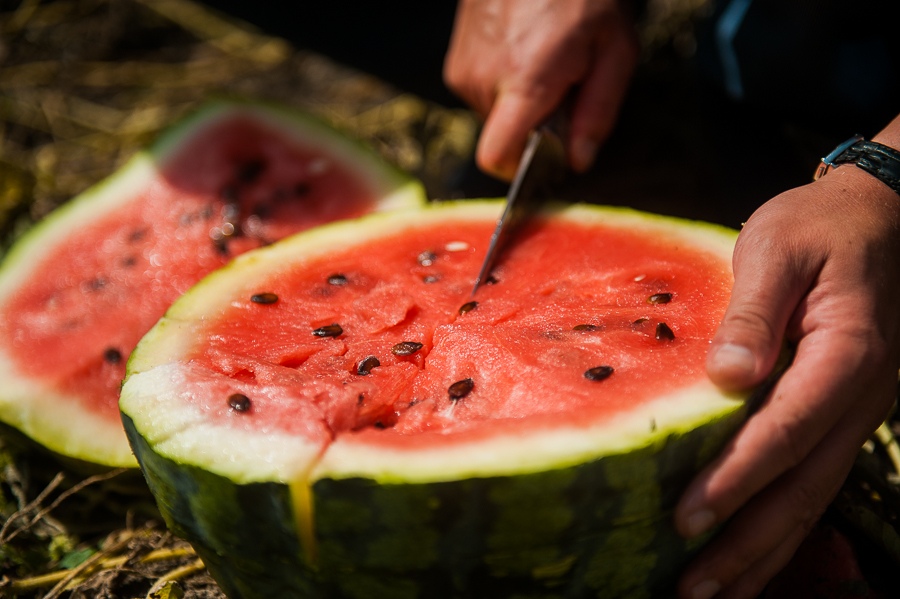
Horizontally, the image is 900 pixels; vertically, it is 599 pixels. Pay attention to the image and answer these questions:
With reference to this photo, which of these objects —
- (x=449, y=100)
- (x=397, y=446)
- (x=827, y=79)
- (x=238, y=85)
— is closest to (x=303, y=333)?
(x=397, y=446)

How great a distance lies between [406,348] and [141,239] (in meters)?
1.32

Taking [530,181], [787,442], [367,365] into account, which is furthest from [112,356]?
[787,442]

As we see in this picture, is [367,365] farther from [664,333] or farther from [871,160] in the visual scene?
[871,160]

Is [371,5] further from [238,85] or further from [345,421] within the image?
[345,421]

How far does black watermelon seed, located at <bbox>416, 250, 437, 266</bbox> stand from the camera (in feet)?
6.07

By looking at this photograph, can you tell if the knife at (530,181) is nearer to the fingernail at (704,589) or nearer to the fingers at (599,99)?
the fingers at (599,99)

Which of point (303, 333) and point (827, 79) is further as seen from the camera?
point (827, 79)

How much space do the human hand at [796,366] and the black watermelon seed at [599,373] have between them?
18 centimetres

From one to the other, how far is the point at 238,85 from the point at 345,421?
320cm

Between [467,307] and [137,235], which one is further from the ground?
[467,307]

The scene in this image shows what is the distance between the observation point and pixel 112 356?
2.08m

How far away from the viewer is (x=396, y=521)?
1195 mm

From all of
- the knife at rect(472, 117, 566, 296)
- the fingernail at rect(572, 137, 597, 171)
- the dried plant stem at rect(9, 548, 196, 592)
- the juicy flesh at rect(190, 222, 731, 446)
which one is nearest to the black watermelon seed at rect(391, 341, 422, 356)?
the juicy flesh at rect(190, 222, 731, 446)

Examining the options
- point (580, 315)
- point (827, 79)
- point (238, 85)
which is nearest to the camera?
point (580, 315)
